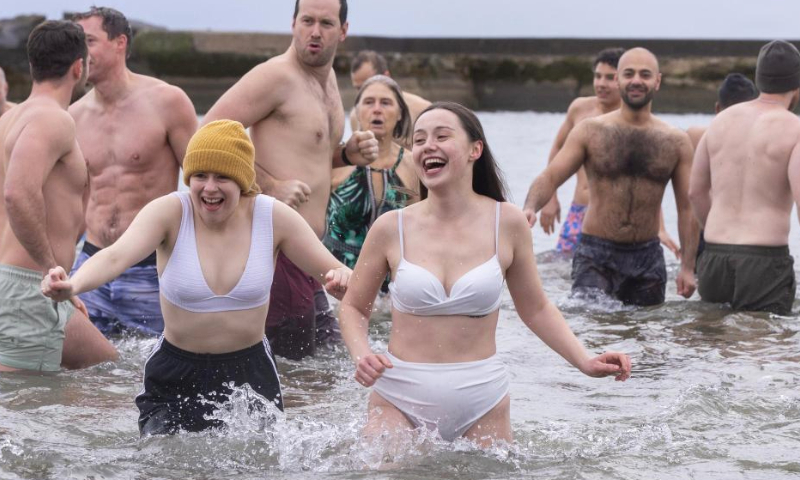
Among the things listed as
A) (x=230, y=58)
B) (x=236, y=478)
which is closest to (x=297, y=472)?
(x=236, y=478)

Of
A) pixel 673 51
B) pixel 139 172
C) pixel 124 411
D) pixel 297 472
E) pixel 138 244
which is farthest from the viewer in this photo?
pixel 673 51

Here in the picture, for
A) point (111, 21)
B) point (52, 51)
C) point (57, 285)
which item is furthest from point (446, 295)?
point (111, 21)

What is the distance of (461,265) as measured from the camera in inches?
177

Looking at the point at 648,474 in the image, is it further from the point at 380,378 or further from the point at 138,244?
the point at 138,244

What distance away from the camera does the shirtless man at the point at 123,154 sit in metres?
6.74

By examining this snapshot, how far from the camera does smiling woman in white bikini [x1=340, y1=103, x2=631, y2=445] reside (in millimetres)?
4461

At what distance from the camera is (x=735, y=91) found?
9.89 m

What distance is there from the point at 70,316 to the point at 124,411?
0.59m

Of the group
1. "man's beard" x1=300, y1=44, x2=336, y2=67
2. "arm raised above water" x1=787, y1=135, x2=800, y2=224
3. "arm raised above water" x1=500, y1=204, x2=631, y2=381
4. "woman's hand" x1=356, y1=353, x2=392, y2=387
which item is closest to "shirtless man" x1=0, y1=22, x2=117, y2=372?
"man's beard" x1=300, y1=44, x2=336, y2=67

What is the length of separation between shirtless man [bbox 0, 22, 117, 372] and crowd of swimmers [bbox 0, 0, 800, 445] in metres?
0.01

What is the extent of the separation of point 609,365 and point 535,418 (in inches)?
66.8

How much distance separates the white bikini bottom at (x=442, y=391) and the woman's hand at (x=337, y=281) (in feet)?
1.00

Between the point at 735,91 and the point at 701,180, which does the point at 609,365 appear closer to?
the point at 701,180

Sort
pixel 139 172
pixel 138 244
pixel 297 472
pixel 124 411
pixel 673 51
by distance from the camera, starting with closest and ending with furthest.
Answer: pixel 138 244 < pixel 297 472 < pixel 124 411 < pixel 139 172 < pixel 673 51
